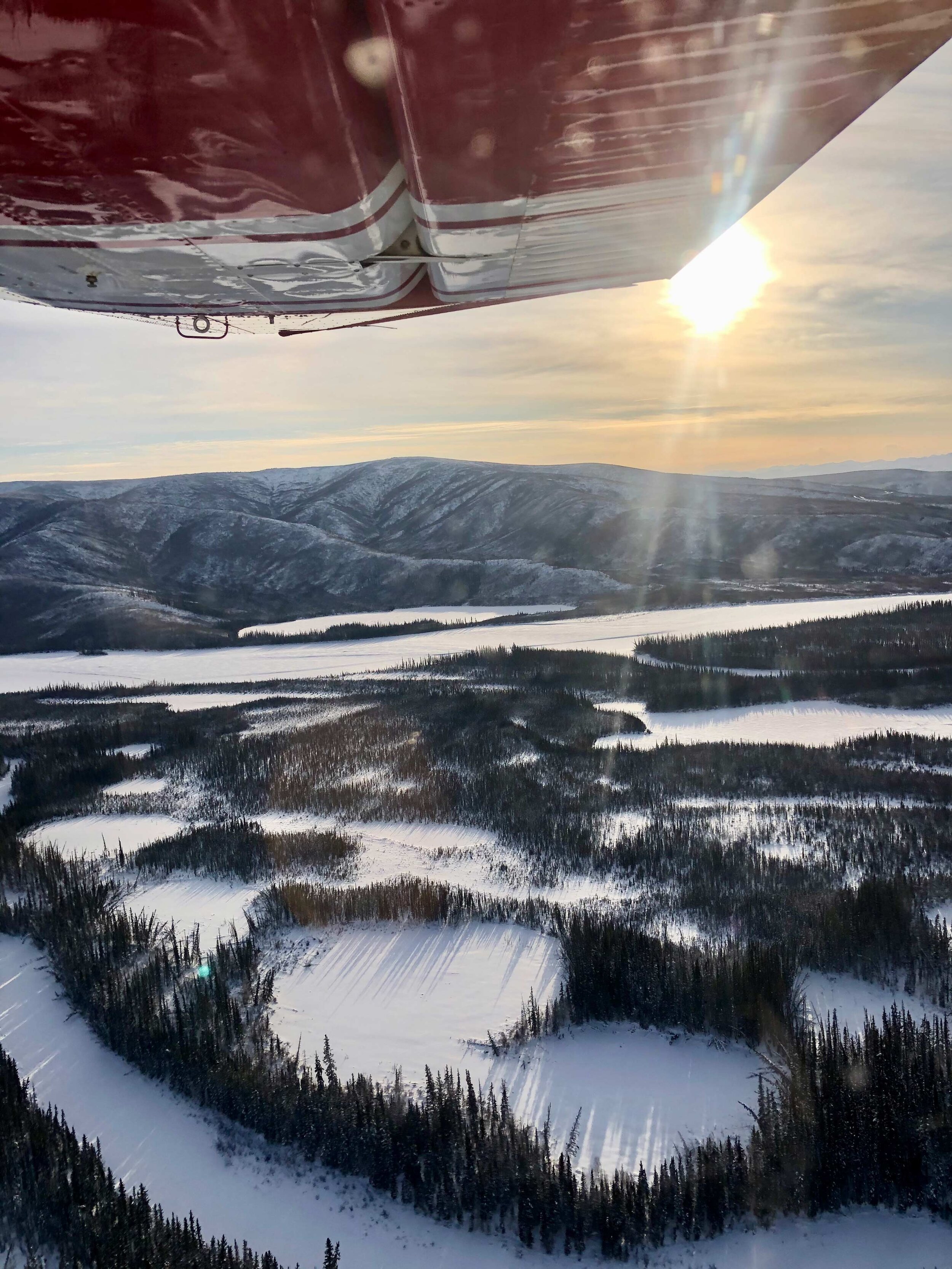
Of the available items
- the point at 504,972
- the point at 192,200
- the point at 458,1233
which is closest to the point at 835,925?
the point at 504,972

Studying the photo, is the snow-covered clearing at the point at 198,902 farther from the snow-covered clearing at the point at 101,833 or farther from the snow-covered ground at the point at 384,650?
the snow-covered ground at the point at 384,650

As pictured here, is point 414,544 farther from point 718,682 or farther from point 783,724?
point 783,724

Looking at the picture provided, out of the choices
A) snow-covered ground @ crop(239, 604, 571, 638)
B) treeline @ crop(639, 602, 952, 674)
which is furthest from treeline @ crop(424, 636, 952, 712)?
snow-covered ground @ crop(239, 604, 571, 638)

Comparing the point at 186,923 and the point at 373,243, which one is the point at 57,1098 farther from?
the point at 373,243

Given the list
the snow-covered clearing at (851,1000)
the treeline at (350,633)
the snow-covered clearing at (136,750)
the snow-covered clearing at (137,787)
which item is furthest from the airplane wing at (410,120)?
the treeline at (350,633)

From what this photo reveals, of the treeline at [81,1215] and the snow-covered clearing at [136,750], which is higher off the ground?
the snow-covered clearing at [136,750]

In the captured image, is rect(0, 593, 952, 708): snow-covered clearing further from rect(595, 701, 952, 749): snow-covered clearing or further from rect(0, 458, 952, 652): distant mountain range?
rect(595, 701, 952, 749): snow-covered clearing

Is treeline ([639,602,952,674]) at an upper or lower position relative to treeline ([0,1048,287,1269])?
upper
